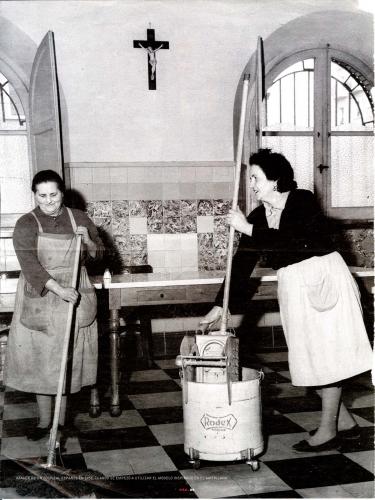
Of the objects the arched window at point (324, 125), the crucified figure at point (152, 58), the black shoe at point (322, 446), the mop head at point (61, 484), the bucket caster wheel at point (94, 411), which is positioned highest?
the crucified figure at point (152, 58)

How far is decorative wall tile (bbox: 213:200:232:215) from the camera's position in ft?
18.7

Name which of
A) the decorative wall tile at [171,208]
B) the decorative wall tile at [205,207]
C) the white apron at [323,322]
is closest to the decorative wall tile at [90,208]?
the decorative wall tile at [171,208]

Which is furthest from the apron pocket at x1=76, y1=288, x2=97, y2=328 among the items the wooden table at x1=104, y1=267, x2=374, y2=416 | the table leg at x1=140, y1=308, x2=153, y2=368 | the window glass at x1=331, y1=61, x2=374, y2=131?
the window glass at x1=331, y1=61, x2=374, y2=131

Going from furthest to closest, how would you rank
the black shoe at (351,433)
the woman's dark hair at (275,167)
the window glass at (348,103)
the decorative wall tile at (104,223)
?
1. the window glass at (348,103)
2. the decorative wall tile at (104,223)
3. the black shoe at (351,433)
4. the woman's dark hair at (275,167)

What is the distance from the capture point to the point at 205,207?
18.6ft

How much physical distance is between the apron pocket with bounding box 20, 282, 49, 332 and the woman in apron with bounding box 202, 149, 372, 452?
3.01ft

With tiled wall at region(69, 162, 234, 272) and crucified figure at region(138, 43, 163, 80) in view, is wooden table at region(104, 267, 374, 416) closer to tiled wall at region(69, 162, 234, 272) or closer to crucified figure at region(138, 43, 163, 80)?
tiled wall at region(69, 162, 234, 272)

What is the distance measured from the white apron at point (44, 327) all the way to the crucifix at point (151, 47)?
262 centimetres

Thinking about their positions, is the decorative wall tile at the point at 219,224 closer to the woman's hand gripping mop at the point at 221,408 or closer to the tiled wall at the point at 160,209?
the tiled wall at the point at 160,209

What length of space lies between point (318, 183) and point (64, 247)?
3.49 m

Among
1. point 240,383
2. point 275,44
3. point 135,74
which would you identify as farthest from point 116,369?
point 275,44

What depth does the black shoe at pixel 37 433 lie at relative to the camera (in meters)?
3.19

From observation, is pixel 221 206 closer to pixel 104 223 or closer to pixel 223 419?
pixel 104 223

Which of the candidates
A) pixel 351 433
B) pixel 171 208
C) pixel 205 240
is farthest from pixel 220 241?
pixel 351 433
